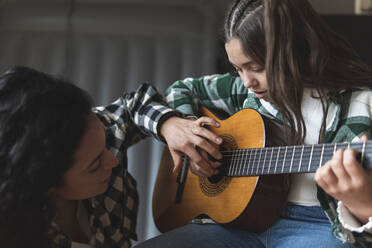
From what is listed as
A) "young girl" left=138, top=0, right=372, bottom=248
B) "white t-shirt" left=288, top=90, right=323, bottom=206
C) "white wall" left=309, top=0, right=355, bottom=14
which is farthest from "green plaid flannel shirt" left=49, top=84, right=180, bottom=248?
"white wall" left=309, top=0, right=355, bottom=14

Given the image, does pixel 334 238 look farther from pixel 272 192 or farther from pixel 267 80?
pixel 267 80

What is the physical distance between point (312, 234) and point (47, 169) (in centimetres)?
54

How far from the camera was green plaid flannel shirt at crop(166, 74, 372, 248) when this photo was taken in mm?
865

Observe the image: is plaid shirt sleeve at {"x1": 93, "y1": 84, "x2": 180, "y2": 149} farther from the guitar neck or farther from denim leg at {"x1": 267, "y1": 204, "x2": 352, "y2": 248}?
denim leg at {"x1": 267, "y1": 204, "x2": 352, "y2": 248}

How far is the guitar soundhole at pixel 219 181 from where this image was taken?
102cm

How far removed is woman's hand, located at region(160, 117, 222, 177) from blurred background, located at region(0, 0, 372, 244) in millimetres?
741

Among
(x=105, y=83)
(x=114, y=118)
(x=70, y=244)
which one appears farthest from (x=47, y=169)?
(x=105, y=83)

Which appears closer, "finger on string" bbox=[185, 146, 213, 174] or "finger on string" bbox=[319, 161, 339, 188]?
"finger on string" bbox=[319, 161, 339, 188]

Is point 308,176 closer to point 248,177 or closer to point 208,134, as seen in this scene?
point 248,177

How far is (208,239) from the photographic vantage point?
0.99m

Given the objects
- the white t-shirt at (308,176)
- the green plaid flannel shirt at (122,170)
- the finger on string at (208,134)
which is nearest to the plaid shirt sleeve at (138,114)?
the green plaid flannel shirt at (122,170)

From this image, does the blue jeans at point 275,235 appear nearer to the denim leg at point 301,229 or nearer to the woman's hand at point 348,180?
the denim leg at point 301,229

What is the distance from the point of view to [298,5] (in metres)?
0.92

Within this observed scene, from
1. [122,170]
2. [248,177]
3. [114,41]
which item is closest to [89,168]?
[122,170]
